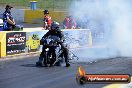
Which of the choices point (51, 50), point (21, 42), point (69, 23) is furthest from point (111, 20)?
point (51, 50)

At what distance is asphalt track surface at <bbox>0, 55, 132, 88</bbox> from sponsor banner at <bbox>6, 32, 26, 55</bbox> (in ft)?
3.36

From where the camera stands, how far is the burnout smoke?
931 inches

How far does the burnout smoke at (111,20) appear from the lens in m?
23.7

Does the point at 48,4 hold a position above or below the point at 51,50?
above

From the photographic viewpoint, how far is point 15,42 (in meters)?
20.8

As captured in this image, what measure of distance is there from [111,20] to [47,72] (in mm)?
12133

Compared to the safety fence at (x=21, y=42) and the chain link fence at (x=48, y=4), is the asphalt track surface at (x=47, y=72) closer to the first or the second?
the safety fence at (x=21, y=42)

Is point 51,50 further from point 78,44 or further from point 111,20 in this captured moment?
point 111,20

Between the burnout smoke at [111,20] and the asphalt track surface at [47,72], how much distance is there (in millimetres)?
4189

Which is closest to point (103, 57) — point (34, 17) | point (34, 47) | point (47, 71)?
point (34, 47)

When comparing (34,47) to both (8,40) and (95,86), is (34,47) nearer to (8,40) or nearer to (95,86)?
(8,40)

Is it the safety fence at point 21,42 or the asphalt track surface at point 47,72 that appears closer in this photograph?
the asphalt track surface at point 47,72

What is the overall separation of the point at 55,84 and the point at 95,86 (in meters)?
1.16

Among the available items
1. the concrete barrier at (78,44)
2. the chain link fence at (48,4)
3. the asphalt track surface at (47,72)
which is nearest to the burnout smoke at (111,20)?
the concrete barrier at (78,44)
